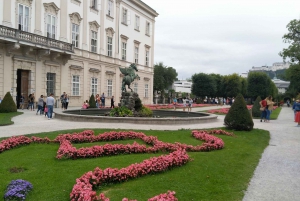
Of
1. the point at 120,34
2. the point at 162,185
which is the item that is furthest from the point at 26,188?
the point at 120,34

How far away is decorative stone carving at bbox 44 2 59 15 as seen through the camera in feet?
95.9

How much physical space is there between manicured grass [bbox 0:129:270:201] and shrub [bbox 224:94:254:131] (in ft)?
15.2

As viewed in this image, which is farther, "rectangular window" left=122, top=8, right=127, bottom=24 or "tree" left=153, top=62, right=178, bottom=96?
"tree" left=153, top=62, right=178, bottom=96

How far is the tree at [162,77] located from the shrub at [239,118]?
54.0 m

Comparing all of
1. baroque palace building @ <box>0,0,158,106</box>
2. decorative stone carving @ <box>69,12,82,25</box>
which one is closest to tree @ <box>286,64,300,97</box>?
baroque palace building @ <box>0,0,158,106</box>

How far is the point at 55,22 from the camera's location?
100 ft

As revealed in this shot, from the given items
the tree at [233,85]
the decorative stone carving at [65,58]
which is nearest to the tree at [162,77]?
the tree at [233,85]

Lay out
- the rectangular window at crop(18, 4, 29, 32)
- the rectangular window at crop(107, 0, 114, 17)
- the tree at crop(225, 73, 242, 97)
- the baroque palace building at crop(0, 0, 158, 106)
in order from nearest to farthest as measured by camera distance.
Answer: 1. the baroque palace building at crop(0, 0, 158, 106)
2. the rectangular window at crop(18, 4, 29, 32)
3. the rectangular window at crop(107, 0, 114, 17)
4. the tree at crop(225, 73, 242, 97)

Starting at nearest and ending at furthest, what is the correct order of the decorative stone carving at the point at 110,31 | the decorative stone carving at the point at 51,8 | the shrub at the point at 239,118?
the shrub at the point at 239,118
the decorative stone carving at the point at 51,8
the decorative stone carving at the point at 110,31

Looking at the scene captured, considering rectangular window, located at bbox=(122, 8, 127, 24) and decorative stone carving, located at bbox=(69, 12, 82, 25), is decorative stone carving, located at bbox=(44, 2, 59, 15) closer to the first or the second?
decorative stone carving, located at bbox=(69, 12, 82, 25)

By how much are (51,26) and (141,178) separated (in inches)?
1072

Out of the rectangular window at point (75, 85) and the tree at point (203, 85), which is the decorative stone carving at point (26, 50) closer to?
the rectangular window at point (75, 85)

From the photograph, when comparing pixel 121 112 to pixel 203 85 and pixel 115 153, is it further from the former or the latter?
pixel 203 85

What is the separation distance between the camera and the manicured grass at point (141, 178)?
211 inches
